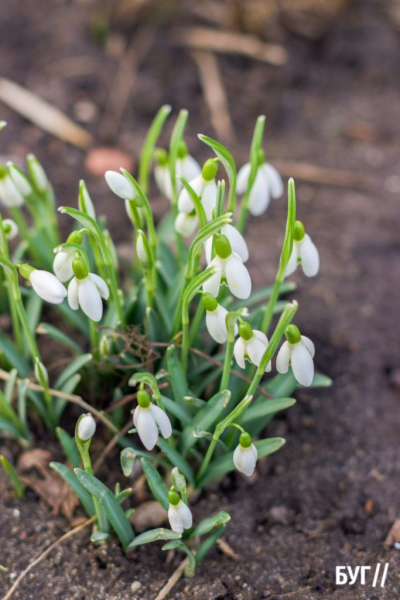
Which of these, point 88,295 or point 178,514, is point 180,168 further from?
point 178,514

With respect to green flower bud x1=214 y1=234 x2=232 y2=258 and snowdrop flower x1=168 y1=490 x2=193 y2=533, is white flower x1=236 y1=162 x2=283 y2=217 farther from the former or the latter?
snowdrop flower x1=168 y1=490 x2=193 y2=533

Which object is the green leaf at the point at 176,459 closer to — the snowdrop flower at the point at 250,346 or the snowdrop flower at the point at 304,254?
the snowdrop flower at the point at 250,346

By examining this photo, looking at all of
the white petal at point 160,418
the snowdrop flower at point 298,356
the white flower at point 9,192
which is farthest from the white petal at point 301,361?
the white flower at point 9,192

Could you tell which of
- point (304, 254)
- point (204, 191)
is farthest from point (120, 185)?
point (304, 254)

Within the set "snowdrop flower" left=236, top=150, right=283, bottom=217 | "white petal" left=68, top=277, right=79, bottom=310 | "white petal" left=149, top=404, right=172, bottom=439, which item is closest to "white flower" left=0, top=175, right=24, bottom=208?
"white petal" left=68, top=277, right=79, bottom=310

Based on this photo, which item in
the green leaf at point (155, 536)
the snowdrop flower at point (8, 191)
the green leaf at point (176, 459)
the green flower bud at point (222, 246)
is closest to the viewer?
the green flower bud at point (222, 246)

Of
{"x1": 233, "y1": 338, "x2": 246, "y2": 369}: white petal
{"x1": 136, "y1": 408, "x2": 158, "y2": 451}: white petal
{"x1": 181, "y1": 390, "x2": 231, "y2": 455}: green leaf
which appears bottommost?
{"x1": 181, "y1": 390, "x2": 231, "y2": 455}: green leaf
